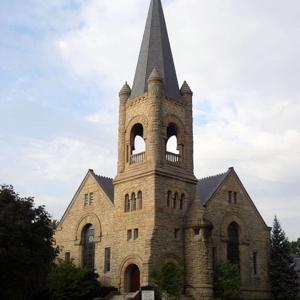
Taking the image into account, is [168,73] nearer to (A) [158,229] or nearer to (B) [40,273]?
(A) [158,229]

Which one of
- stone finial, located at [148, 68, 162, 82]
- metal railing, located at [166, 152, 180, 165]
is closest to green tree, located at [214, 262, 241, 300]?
metal railing, located at [166, 152, 180, 165]

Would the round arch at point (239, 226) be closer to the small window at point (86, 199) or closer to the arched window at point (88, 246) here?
the arched window at point (88, 246)

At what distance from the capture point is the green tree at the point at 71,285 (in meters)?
38.9

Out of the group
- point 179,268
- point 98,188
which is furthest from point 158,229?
point 98,188

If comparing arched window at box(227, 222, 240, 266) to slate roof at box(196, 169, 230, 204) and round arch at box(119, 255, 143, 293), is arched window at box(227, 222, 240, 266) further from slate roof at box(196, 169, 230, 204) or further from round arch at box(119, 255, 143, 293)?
round arch at box(119, 255, 143, 293)

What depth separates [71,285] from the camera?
39125 millimetres

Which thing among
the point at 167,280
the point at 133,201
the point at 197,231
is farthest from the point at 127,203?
the point at 167,280

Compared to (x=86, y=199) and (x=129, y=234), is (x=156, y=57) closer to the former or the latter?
(x=86, y=199)

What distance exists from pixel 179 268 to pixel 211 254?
3.65 meters

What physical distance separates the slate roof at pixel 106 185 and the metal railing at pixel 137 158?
4.44 metres

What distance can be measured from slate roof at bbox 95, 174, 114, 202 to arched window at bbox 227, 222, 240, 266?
416 inches

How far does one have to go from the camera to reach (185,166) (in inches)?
1693

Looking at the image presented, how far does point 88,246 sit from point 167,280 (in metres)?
13.2

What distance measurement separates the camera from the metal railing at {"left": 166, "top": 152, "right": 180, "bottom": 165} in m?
41.9
